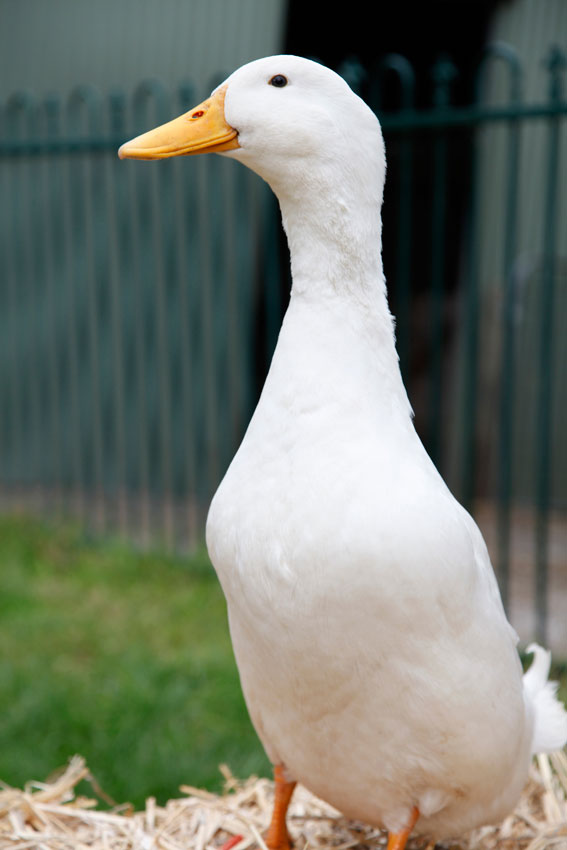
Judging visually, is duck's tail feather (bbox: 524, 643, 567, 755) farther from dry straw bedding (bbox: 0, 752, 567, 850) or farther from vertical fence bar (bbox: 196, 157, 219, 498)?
vertical fence bar (bbox: 196, 157, 219, 498)

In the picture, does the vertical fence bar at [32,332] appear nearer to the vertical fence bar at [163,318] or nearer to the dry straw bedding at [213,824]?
the vertical fence bar at [163,318]

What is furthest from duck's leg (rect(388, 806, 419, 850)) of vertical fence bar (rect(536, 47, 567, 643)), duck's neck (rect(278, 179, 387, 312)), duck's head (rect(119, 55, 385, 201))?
vertical fence bar (rect(536, 47, 567, 643))

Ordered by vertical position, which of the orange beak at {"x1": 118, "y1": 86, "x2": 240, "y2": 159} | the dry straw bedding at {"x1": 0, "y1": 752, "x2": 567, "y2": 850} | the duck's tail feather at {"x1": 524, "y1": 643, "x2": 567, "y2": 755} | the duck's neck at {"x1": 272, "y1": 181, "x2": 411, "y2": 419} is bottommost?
the dry straw bedding at {"x1": 0, "y1": 752, "x2": 567, "y2": 850}

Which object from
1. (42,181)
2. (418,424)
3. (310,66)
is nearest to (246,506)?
(310,66)

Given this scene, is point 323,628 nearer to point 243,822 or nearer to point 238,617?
point 238,617

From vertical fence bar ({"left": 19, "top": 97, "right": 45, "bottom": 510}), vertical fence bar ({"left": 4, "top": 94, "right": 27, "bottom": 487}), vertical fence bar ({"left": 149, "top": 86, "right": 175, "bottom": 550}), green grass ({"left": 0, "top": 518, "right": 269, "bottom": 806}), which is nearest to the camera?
green grass ({"left": 0, "top": 518, "right": 269, "bottom": 806})

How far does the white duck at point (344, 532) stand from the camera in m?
1.91

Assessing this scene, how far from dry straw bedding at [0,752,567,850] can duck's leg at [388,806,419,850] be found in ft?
1.05

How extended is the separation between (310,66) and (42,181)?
538 cm

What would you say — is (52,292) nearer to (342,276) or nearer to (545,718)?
(342,276)

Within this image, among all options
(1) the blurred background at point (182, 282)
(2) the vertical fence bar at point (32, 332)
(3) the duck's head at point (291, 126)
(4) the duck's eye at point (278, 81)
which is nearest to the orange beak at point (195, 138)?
(3) the duck's head at point (291, 126)

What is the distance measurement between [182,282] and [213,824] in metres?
3.77

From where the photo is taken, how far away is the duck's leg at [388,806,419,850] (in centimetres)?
220

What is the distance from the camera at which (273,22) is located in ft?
20.9
